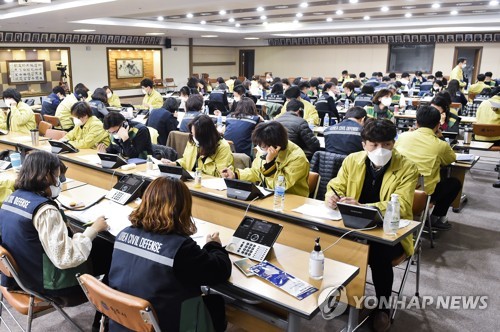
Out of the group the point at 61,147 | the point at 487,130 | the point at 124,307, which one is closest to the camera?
the point at 124,307

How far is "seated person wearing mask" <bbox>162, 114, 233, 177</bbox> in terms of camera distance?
11.3 feet

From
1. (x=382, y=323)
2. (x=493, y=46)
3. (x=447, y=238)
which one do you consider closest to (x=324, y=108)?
(x=447, y=238)

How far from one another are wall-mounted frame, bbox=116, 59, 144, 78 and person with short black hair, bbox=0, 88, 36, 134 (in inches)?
382

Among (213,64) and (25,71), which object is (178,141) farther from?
(213,64)

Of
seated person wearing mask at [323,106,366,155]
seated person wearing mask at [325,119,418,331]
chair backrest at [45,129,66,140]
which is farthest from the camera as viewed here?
chair backrest at [45,129,66,140]

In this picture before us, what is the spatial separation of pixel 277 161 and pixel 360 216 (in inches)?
37.9

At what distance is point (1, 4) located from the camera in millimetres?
7395

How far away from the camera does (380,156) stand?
8.77 feet

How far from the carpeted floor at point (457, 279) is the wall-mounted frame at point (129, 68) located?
13113 millimetres

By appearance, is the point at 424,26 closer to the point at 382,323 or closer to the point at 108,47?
the point at 108,47

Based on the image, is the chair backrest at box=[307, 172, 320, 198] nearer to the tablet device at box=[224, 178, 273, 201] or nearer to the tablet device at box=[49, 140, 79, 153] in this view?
the tablet device at box=[224, 178, 273, 201]

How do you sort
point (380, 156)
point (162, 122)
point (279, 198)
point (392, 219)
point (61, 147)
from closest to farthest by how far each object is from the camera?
point (392, 219) → point (380, 156) → point (279, 198) → point (61, 147) → point (162, 122)

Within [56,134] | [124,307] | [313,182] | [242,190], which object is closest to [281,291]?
[124,307]

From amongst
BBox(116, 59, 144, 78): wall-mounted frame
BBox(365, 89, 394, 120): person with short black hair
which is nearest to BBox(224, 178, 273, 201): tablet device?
BBox(365, 89, 394, 120): person with short black hair
